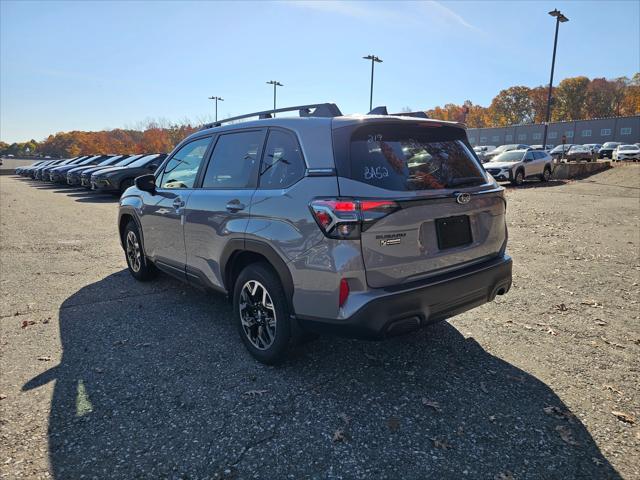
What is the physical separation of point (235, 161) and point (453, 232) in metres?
1.91

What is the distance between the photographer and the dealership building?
230 feet

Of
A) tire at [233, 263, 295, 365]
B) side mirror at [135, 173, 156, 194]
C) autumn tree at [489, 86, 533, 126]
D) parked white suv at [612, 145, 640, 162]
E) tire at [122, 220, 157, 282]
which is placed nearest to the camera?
tire at [233, 263, 295, 365]

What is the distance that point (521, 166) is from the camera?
826 inches

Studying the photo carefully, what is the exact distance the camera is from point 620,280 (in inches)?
223

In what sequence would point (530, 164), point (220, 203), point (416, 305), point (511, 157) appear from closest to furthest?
point (416, 305) → point (220, 203) → point (530, 164) → point (511, 157)

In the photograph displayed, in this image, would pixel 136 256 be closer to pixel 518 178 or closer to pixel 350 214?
pixel 350 214

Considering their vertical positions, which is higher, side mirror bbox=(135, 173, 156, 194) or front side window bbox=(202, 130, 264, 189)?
front side window bbox=(202, 130, 264, 189)

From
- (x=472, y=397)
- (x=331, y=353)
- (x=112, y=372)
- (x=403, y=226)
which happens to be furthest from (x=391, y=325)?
(x=112, y=372)

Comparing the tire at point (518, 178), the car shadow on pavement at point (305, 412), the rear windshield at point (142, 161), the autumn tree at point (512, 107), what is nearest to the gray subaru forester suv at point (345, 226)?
the car shadow on pavement at point (305, 412)

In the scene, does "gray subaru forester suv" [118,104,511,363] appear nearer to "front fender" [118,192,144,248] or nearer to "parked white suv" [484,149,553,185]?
"front fender" [118,192,144,248]

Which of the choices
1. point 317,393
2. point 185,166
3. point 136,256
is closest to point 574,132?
point 136,256

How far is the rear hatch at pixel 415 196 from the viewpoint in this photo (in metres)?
2.67

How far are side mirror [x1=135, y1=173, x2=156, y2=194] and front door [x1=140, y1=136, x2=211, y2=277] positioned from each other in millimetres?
52

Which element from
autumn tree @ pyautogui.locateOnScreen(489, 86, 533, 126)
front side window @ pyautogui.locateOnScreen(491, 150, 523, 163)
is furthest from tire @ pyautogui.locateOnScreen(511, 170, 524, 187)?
autumn tree @ pyautogui.locateOnScreen(489, 86, 533, 126)
